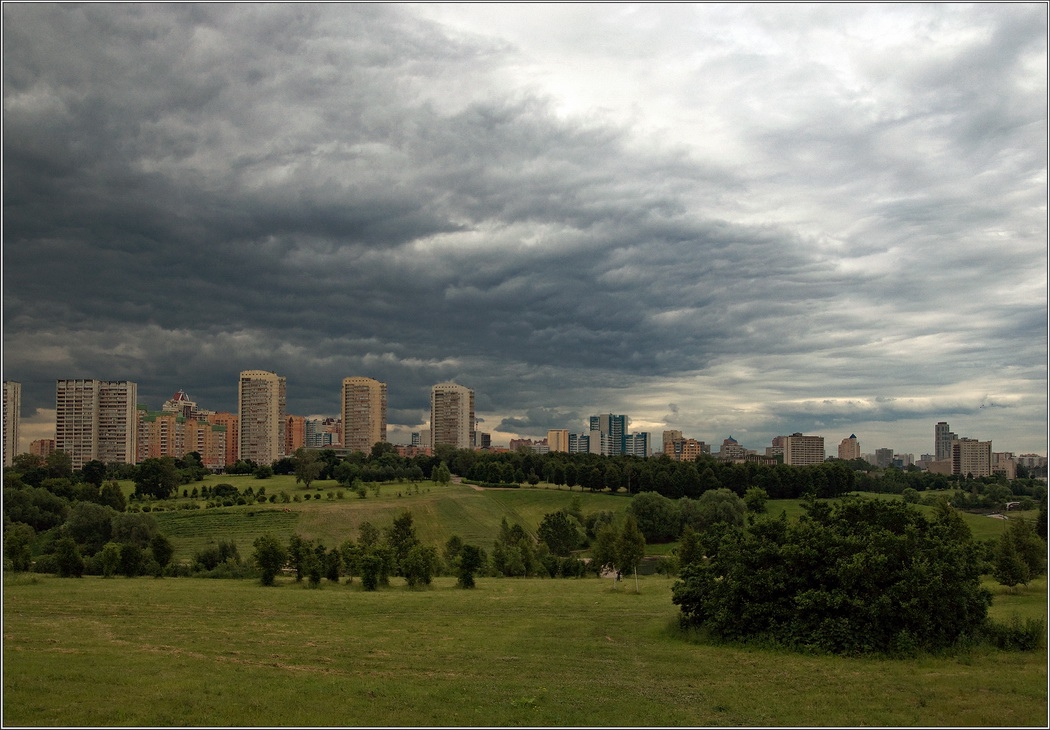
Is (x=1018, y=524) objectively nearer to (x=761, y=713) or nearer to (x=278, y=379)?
(x=761, y=713)

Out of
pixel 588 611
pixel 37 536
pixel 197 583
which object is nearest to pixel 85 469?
pixel 37 536

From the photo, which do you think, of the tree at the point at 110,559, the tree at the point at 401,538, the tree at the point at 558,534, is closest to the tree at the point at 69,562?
the tree at the point at 110,559

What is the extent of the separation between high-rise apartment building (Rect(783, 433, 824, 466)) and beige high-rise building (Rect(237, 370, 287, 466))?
5204 inches

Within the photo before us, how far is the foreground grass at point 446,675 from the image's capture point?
15.0 metres

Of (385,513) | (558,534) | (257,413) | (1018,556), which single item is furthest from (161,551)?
(257,413)

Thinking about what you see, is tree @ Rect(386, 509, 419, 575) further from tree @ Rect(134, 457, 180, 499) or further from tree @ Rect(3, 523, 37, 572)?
tree @ Rect(134, 457, 180, 499)

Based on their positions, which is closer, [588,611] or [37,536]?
[588,611]

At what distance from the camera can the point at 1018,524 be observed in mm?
39812

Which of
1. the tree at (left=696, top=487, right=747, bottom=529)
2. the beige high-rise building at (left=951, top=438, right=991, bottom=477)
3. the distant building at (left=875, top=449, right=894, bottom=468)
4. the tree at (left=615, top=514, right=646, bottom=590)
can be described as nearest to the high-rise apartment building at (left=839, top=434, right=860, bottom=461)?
the distant building at (left=875, top=449, right=894, bottom=468)

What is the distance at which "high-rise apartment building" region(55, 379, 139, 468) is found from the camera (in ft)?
447

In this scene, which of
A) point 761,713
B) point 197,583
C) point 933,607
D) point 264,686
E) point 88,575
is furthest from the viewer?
point 88,575

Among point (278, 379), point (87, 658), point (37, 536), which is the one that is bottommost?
point (37, 536)

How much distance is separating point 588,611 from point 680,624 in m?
6.49

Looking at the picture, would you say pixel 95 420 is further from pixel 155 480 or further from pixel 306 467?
pixel 306 467
